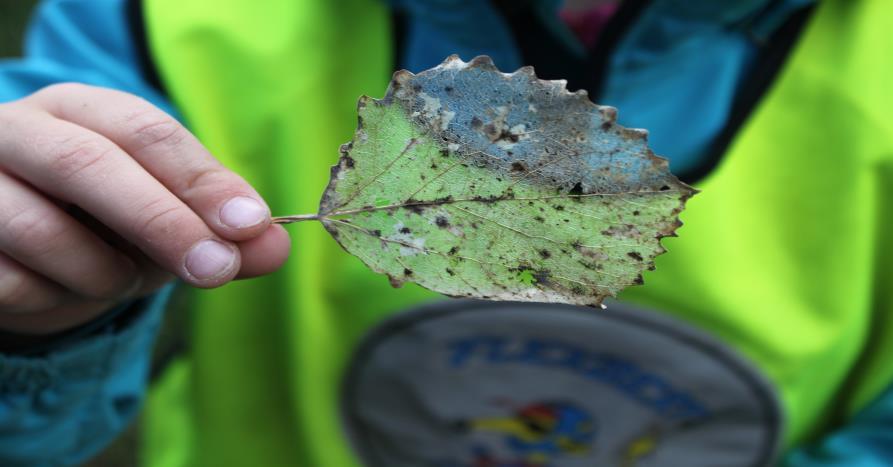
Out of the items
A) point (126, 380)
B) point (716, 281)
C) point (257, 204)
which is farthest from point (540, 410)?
point (257, 204)

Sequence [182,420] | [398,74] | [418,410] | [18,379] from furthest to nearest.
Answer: [182,420], [418,410], [18,379], [398,74]

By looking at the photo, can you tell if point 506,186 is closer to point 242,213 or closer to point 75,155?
point 242,213

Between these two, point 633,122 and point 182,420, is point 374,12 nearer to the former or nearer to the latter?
point 633,122

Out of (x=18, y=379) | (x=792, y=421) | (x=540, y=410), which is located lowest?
(x=18, y=379)

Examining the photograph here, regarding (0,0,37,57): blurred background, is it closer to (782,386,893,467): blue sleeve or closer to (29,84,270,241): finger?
(29,84,270,241): finger

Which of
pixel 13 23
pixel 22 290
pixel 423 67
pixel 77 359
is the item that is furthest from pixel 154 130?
pixel 13 23

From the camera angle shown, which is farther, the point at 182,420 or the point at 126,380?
the point at 182,420

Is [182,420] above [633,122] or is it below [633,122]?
below

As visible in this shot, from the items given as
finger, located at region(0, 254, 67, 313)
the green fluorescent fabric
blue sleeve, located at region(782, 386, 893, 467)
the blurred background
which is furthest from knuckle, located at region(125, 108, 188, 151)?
the blurred background
